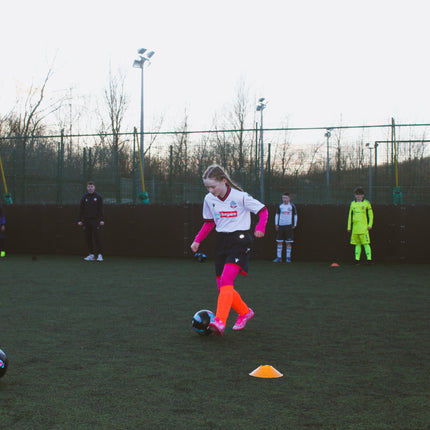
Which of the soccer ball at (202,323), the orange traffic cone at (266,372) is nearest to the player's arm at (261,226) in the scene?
the soccer ball at (202,323)

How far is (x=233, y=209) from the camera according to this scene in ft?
20.7

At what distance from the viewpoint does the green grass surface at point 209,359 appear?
3.58 meters

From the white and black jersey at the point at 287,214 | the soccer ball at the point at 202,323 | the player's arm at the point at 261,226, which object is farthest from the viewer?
the white and black jersey at the point at 287,214

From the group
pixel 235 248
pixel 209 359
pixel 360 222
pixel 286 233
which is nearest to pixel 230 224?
pixel 235 248

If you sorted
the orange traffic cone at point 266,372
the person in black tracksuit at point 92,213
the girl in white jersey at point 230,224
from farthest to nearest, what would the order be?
the person in black tracksuit at point 92,213 → the girl in white jersey at point 230,224 → the orange traffic cone at point 266,372

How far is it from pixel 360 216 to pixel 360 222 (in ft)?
0.51

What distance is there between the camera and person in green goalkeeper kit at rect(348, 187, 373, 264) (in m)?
14.1

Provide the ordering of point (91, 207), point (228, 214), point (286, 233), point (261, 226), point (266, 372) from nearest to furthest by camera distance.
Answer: point (266, 372) → point (261, 226) → point (228, 214) → point (91, 207) → point (286, 233)

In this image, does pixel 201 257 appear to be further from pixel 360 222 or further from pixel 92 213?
pixel 360 222

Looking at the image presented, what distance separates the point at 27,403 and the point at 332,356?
109 inches

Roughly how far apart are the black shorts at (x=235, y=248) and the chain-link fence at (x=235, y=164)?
963cm

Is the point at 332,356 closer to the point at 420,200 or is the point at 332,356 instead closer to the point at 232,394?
the point at 232,394

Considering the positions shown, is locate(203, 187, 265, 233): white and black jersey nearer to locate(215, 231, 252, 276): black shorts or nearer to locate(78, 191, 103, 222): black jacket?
locate(215, 231, 252, 276): black shorts

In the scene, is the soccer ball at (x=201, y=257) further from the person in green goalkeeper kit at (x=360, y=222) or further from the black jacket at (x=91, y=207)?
the person in green goalkeeper kit at (x=360, y=222)
